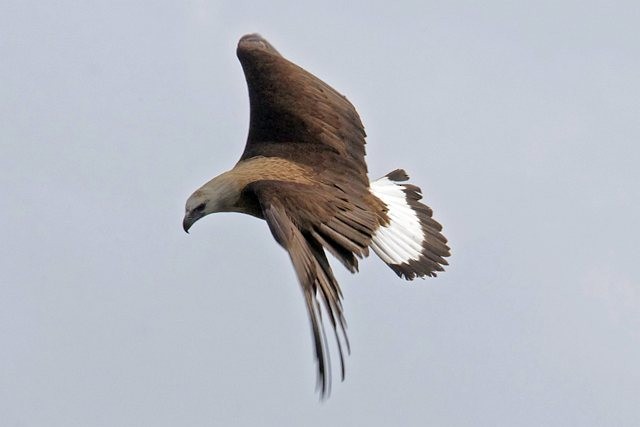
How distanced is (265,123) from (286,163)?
3.69 feet

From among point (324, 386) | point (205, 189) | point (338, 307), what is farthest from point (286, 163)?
point (324, 386)

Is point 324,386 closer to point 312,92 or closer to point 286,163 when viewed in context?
point 286,163

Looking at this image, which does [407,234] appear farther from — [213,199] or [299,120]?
[213,199]

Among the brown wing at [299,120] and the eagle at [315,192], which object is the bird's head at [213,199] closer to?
the eagle at [315,192]

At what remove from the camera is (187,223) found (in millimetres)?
15523

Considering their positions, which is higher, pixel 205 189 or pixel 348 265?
pixel 205 189

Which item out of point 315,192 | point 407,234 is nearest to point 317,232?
point 315,192

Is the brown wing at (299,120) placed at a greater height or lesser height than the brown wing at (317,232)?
greater

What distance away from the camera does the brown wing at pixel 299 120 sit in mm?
15953

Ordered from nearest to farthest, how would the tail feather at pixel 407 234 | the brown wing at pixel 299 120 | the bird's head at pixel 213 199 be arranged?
1. the bird's head at pixel 213 199
2. the tail feather at pixel 407 234
3. the brown wing at pixel 299 120

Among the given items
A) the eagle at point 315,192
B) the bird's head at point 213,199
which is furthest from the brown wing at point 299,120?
the bird's head at point 213,199

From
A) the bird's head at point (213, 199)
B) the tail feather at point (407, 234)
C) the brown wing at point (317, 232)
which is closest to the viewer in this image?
the brown wing at point (317, 232)

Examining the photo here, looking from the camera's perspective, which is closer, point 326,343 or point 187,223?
point 326,343

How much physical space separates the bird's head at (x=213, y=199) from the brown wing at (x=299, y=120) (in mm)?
905
